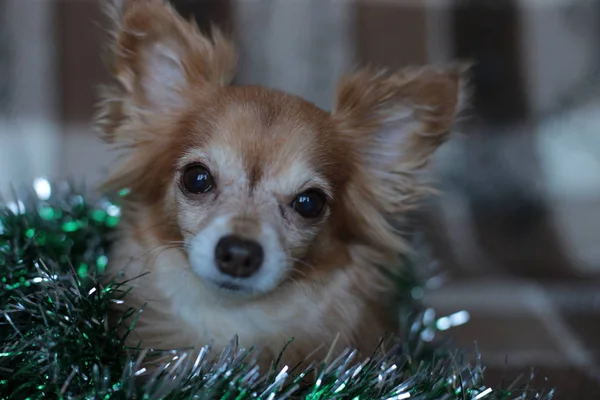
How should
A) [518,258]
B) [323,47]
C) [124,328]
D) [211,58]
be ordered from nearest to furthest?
[124,328], [211,58], [518,258], [323,47]

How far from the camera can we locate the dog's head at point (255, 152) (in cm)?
95

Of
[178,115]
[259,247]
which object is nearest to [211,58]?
[178,115]

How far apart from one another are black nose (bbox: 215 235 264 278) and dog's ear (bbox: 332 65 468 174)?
0.30 metres

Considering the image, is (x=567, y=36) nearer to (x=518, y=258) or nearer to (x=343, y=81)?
(x=518, y=258)

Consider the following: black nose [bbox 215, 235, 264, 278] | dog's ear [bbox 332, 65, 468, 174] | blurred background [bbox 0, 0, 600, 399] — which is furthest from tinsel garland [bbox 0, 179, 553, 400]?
blurred background [bbox 0, 0, 600, 399]

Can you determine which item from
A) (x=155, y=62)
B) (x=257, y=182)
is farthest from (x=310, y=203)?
(x=155, y=62)

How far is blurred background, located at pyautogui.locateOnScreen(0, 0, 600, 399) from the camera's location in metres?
2.27

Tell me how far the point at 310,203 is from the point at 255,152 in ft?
0.37

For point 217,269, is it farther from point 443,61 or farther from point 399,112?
point 443,61

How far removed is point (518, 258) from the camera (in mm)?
2152

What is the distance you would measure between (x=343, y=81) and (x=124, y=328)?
1.68 feet

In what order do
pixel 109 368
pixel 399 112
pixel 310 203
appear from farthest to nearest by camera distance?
pixel 399 112, pixel 310 203, pixel 109 368

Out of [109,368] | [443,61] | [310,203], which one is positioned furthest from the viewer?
[443,61]

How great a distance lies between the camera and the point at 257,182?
984 millimetres
